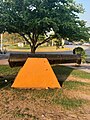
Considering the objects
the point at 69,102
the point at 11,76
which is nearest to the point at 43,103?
the point at 69,102

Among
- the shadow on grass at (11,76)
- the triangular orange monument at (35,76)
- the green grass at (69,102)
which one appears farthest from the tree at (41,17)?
the green grass at (69,102)

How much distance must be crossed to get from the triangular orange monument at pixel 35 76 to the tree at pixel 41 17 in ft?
32.5

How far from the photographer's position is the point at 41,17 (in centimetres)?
2019

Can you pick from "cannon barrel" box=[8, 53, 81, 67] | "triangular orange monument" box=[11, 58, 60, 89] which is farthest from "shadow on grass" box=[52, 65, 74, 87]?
"triangular orange monument" box=[11, 58, 60, 89]

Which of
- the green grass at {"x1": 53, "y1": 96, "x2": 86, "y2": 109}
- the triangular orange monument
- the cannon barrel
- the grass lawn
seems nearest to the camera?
the grass lawn

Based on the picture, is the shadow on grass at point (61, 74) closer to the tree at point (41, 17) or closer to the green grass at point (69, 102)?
the green grass at point (69, 102)

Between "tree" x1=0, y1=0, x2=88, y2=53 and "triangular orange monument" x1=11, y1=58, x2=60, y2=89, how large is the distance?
9915mm

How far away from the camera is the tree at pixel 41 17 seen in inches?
775

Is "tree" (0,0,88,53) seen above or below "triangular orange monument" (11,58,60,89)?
above

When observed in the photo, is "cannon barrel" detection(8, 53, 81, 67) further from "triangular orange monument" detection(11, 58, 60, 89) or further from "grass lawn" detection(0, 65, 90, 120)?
"grass lawn" detection(0, 65, 90, 120)

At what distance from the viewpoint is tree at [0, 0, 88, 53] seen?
19688 millimetres

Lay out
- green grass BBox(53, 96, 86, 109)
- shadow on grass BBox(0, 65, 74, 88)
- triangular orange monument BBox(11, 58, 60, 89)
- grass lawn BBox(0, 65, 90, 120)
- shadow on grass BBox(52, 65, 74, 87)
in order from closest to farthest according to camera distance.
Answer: grass lawn BBox(0, 65, 90, 120), green grass BBox(53, 96, 86, 109), triangular orange monument BBox(11, 58, 60, 89), shadow on grass BBox(0, 65, 74, 88), shadow on grass BBox(52, 65, 74, 87)

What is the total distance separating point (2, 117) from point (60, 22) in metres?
13.9

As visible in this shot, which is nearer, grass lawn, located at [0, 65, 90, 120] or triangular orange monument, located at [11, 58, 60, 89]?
grass lawn, located at [0, 65, 90, 120]
